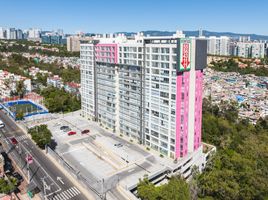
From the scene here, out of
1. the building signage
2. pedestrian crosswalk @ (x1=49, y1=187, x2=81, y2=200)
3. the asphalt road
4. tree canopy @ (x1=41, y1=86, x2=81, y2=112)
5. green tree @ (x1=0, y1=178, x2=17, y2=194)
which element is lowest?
pedestrian crosswalk @ (x1=49, y1=187, x2=81, y2=200)

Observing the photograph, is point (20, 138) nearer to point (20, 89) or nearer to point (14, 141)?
point (14, 141)

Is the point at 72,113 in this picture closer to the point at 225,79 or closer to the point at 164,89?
the point at 164,89

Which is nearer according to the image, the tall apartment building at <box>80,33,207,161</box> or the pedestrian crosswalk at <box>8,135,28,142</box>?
the tall apartment building at <box>80,33,207,161</box>

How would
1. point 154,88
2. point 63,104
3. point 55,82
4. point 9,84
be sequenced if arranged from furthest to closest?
point 55,82
point 9,84
point 63,104
point 154,88

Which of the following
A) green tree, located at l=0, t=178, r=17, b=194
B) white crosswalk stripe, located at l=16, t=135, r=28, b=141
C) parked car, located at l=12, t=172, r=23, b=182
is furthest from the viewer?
white crosswalk stripe, located at l=16, t=135, r=28, b=141

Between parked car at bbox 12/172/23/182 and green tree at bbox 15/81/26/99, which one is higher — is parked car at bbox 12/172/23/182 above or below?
below

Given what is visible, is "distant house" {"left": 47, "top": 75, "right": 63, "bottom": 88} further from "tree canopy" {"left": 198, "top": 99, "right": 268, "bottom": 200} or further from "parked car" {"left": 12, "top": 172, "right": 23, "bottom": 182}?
"parked car" {"left": 12, "top": 172, "right": 23, "bottom": 182}

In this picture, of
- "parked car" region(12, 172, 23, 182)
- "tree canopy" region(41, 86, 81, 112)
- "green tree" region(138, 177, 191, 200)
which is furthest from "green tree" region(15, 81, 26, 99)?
"green tree" region(138, 177, 191, 200)

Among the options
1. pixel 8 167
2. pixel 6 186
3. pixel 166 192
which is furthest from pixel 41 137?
pixel 166 192
